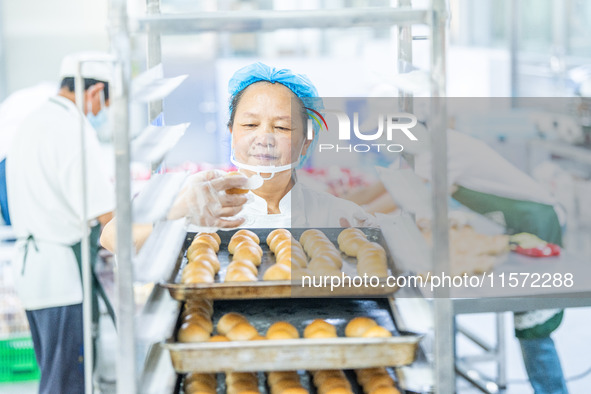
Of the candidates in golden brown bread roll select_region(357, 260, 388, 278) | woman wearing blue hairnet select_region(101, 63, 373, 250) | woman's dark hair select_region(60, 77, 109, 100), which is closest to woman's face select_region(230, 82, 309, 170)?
woman wearing blue hairnet select_region(101, 63, 373, 250)

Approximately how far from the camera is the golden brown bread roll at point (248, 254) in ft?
5.37

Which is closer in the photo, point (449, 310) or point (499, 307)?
point (449, 310)

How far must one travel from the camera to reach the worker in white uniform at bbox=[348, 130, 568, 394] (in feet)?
8.84

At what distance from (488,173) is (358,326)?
4.82ft

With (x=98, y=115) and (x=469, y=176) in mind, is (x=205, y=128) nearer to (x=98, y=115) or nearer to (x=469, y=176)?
(x=98, y=115)

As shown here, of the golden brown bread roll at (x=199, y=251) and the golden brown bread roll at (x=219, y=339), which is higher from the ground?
the golden brown bread roll at (x=199, y=251)

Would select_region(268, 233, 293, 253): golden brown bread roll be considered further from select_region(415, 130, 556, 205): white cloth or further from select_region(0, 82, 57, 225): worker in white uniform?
select_region(0, 82, 57, 225): worker in white uniform

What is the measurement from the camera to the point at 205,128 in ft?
22.6

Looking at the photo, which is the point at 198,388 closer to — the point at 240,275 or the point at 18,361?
the point at 240,275

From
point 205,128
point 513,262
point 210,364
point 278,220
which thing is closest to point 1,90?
point 205,128

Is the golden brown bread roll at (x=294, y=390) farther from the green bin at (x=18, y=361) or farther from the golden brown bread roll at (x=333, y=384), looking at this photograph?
the green bin at (x=18, y=361)

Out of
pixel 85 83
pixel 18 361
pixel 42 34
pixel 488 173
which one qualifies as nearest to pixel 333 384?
pixel 488 173

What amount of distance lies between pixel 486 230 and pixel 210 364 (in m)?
1.62

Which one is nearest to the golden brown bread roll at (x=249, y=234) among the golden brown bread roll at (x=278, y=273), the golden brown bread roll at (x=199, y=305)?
the golden brown bread roll at (x=199, y=305)
